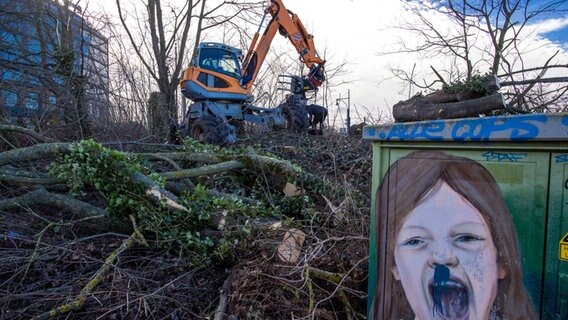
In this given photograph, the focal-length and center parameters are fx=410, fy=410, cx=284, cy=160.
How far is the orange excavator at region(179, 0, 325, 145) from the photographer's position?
1033 centimetres

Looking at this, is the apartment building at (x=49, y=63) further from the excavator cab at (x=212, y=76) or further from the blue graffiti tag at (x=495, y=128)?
the blue graffiti tag at (x=495, y=128)

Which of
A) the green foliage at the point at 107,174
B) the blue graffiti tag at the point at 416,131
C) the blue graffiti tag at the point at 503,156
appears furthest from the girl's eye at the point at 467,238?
the green foliage at the point at 107,174

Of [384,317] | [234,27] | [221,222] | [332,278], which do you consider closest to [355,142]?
[221,222]

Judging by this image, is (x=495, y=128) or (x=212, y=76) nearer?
(x=495, y=128)

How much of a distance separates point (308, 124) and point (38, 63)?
624 centimetres

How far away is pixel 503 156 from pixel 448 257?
1.72ft

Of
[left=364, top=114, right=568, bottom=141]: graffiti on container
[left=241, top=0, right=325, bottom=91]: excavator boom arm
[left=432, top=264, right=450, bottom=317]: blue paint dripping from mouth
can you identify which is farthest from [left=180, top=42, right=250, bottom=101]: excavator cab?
[left=432, top=264, right=450, bottom=317]: blue paint dripping from mouth

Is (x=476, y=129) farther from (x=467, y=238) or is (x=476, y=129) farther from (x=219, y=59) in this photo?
(x=219, y=59)

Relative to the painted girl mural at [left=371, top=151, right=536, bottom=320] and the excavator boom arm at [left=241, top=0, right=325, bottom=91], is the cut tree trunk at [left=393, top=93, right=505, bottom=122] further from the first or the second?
the excavator boom arm at [left=241, top=0, right=325, bottom=91]

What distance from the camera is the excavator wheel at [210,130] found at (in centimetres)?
911

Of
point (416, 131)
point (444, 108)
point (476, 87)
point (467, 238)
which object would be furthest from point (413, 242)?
point (476, 87)

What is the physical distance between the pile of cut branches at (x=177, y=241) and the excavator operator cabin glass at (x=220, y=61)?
5911mm

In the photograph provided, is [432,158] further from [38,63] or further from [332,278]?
[38,63]

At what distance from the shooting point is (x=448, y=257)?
1886mm
